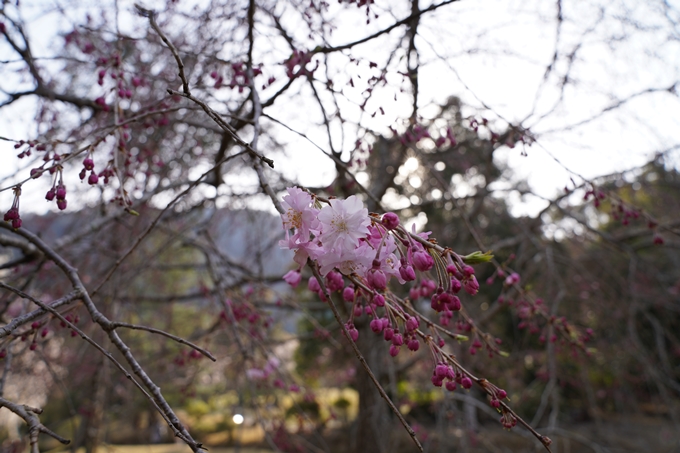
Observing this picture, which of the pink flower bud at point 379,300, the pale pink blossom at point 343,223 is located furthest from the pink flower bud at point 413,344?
the pale pink blossom at point 343,223

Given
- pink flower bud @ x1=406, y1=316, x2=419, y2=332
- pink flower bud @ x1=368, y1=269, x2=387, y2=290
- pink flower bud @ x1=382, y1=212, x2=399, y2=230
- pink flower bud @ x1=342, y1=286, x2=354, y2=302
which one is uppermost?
pink flower bud @ x1=382, y1=212, x2=399, y2=230

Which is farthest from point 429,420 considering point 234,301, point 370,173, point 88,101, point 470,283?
point 470,283

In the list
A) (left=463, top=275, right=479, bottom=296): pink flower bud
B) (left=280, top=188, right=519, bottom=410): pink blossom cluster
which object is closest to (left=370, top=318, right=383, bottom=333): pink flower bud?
(left=280, top=188, right=519, bottom=410): pink blossom cluster

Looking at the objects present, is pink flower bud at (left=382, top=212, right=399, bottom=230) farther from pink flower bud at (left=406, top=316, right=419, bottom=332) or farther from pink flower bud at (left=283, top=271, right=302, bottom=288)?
pink flower bud at (left=283, top=271, right=302, bottom=288)

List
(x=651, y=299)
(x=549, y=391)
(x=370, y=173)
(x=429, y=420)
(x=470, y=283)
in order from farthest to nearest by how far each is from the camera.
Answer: (x=429, y=420) → (x=370, y=173) → (x=651, y=299) → (x=549, y=391) → (x=470, y=283)

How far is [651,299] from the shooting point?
15.5 ft

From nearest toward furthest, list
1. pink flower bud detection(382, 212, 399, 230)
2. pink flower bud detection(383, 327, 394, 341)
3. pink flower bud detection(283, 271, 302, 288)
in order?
1. pink flower bud detection(382, 212, 399, 230)
2. pink flower bud detection(383, 327, 394, 341)
3. pink flower bud detection(283, 271, 302, 288)

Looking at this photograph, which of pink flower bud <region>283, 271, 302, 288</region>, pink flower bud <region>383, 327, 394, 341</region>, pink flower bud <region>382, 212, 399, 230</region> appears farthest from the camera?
pink flower bud <region>283, 271, 302, 288</region>

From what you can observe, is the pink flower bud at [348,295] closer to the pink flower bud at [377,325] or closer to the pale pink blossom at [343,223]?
the pink flower bud at [377,325]

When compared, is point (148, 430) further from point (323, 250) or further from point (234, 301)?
point (323, 250)

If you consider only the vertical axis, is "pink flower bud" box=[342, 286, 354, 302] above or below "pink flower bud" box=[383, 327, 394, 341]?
above

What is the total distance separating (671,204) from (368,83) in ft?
16.2

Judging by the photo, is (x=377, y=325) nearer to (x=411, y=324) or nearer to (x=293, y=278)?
(x=411, y=324)

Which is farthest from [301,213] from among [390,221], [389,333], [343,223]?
[389,333]
